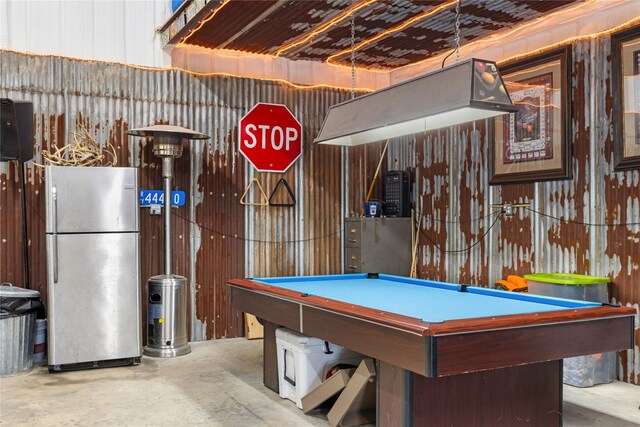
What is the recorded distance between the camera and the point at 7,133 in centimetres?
532

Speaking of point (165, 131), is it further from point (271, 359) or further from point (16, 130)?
point (271, 359)

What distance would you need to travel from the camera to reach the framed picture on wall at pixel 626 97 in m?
4.64

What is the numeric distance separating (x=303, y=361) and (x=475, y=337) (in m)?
1.62

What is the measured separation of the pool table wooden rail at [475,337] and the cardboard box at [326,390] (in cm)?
44

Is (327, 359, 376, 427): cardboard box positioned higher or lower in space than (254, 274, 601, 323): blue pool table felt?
lower

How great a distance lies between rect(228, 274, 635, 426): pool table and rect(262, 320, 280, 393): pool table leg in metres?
0.65

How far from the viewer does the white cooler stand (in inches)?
161

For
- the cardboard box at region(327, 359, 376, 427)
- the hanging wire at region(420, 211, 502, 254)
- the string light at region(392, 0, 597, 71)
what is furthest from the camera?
the hanging wire at region(420, 211, 502, 254)

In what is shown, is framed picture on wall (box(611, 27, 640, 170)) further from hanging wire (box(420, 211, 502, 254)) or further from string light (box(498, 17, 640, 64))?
hanging wire (box(420, 211, 502, 254))

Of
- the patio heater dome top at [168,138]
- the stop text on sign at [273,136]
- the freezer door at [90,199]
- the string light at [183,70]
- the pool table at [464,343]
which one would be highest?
the string light at [183,70]

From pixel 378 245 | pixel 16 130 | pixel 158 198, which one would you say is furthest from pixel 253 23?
pixel 378 245

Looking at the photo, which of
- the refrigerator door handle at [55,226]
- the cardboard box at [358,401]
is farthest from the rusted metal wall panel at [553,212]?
the refrigerator door handle at [55,226]

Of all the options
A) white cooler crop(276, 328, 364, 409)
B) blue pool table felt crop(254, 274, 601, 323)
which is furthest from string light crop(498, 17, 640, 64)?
white cooler crop(276, 328, 364, 409)

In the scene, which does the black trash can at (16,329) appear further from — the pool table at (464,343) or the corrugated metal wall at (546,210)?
the corrugated metal wall at (546,210)
